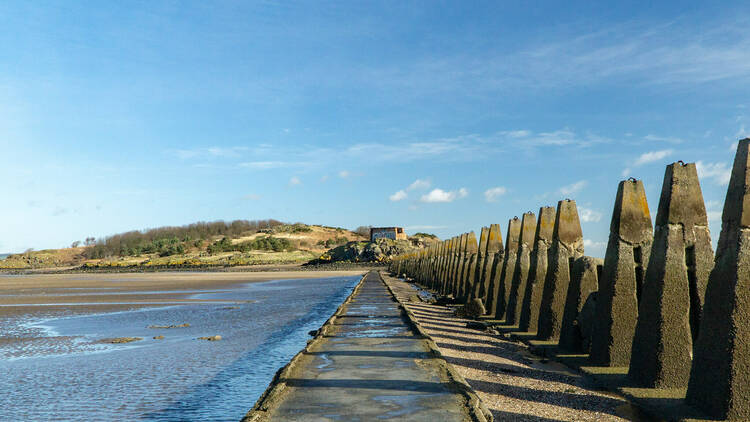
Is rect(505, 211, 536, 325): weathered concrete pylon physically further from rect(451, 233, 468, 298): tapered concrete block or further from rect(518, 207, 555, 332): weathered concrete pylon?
rect(451, 233, 468, 298): tapered concrete block

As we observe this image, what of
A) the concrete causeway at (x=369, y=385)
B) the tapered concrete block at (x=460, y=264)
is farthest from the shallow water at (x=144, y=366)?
the tapered concrete block at (x=460, y=264)

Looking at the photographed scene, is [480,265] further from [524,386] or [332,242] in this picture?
[332,242]

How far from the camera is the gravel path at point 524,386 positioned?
8.11m

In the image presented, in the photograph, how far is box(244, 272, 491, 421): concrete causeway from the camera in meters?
6.84

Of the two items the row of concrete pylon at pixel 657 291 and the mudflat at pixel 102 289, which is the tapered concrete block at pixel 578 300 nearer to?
the row of concrete pylon at pixel 657 291

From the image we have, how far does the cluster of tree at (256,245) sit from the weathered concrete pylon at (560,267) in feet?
377

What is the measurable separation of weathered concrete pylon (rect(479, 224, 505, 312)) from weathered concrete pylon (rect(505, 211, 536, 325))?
2922mm

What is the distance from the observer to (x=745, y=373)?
6.74 metres

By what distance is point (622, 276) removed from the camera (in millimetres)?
10703

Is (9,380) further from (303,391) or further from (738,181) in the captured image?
(738,181)

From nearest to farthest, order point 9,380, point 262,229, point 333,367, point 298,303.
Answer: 1. point 333,367
2. point 9,380
3. point 298,303
4. point 262,229

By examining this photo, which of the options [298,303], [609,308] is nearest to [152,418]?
[609,308]

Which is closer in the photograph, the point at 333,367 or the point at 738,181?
the point at 738,181

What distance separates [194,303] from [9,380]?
19.7 m
